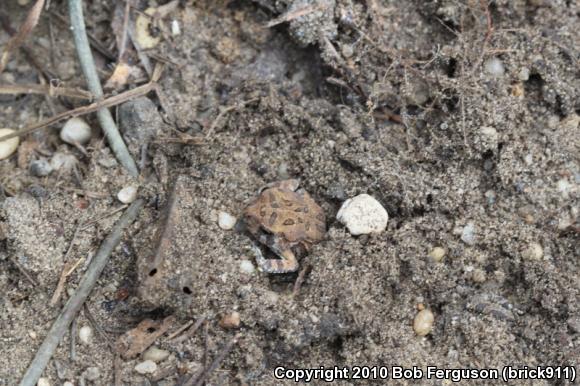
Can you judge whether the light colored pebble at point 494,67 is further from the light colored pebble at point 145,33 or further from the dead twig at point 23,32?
the dead twig at point 23,32

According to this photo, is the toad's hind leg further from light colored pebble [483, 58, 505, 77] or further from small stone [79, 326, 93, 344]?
Answer: light colored pebble [483, 58, 505, 77]

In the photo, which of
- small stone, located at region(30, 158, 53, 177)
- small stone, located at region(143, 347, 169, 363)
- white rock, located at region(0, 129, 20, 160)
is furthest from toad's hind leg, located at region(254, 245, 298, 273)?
white rock, located at region(0, 129, 20, 160)

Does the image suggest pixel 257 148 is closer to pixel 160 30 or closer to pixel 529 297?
pixel 160 30

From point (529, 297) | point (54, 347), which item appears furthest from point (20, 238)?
point (529, 297)

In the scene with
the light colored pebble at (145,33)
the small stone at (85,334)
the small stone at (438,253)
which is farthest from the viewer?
the light colored pebble at (145,33)

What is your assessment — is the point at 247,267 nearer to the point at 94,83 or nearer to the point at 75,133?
the point at 75,133

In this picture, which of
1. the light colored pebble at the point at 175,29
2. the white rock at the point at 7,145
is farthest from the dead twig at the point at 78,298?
the light colored pebble at the point at 175,29

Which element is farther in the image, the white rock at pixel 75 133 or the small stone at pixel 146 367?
the white rock at pixel 75 133

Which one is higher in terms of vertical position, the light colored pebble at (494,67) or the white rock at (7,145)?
the light colored pebble at (494,67)
